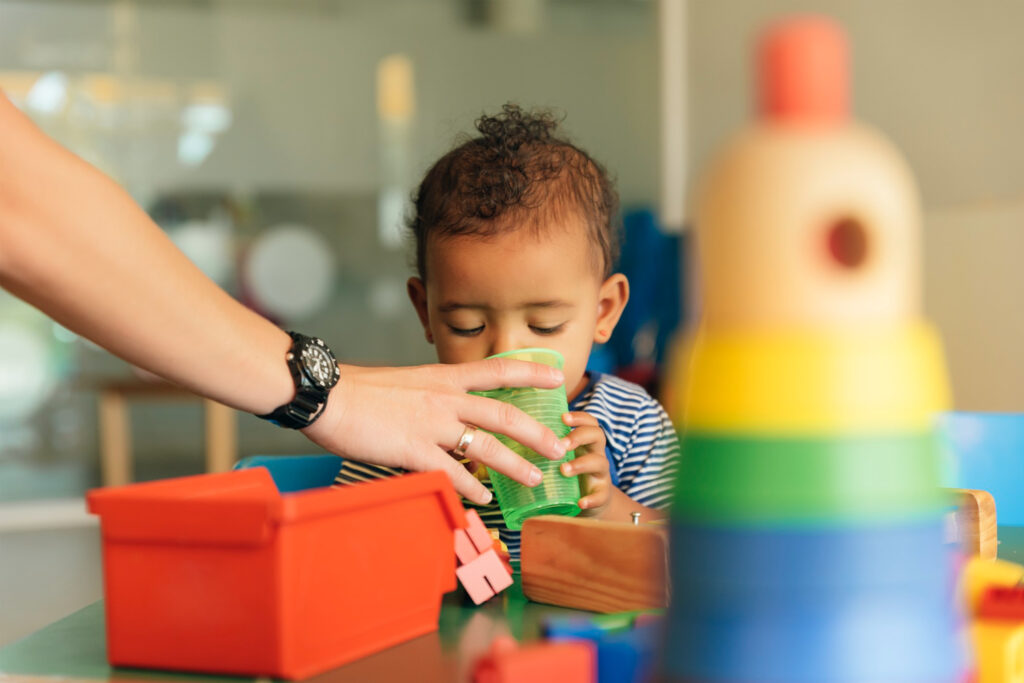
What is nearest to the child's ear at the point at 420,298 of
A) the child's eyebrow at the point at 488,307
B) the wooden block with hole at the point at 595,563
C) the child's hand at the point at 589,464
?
the child's eyebrow at the point at 488,307

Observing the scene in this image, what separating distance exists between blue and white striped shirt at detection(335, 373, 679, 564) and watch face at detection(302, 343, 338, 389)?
37 cm

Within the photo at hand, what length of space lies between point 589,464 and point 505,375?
0.36 feet

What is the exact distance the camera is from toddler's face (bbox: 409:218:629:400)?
121 centimetres

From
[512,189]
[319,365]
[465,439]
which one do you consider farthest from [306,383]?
[512,189]

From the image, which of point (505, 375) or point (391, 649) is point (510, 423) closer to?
point (505, 375)

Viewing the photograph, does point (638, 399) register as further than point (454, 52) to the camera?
No

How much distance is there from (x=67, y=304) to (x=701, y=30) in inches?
141

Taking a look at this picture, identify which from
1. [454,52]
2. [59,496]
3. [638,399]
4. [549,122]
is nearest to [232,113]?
[454,52]

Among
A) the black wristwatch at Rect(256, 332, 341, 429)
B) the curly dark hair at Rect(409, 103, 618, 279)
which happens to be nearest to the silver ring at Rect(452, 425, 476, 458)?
the black wristwatch at Rect(256, 332, 341, 429)

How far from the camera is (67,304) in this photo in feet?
2.39

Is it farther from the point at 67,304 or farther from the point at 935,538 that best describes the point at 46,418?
the point at 935,538

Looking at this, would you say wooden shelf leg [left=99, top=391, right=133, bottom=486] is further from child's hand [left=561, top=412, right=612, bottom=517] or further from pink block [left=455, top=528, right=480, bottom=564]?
pink block [left=455, top=528, right=480, bottom=564]

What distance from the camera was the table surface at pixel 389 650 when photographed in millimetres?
585

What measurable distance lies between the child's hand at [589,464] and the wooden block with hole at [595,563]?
0.14m
